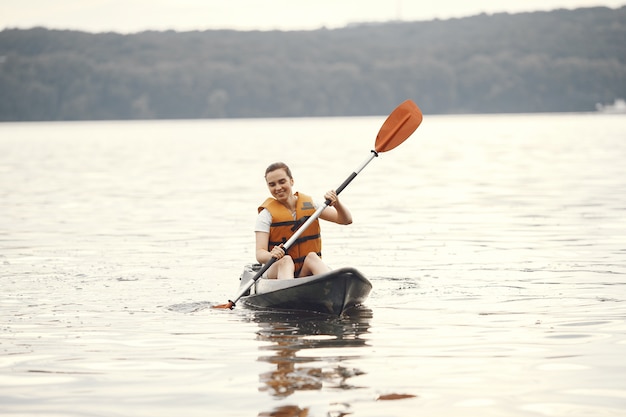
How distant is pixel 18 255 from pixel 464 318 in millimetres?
6895

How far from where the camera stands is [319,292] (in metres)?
8.93

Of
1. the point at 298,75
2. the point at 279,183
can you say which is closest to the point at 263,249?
the point at 279,183

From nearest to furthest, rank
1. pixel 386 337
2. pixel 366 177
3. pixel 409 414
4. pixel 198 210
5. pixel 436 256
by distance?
pixel 409 414, pixel 386 337, pixel 436 256, pixel 198 210, pixel 366 177

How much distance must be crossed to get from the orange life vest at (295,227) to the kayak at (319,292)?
1.18ft

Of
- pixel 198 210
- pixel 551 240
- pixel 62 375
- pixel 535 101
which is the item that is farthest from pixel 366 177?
pixel 535 101

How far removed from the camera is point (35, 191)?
26.3m

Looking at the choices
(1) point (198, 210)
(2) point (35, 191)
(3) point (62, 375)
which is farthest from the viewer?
(2) point (35, 191)

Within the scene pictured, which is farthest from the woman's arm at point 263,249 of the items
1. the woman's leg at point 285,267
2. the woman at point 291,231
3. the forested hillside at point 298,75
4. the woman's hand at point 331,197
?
the forested hillside at point 298,75

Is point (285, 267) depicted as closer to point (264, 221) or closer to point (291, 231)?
point (291, 231)

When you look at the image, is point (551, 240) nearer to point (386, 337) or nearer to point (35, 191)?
point (386, 337)

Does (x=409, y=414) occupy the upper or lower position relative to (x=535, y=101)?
lower

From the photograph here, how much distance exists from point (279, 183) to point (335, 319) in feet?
4.05

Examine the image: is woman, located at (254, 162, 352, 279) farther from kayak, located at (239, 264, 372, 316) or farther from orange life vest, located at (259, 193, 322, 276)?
kayak, located at (239, 264, 372, 316)

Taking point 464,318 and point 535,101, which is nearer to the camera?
point 464,318
